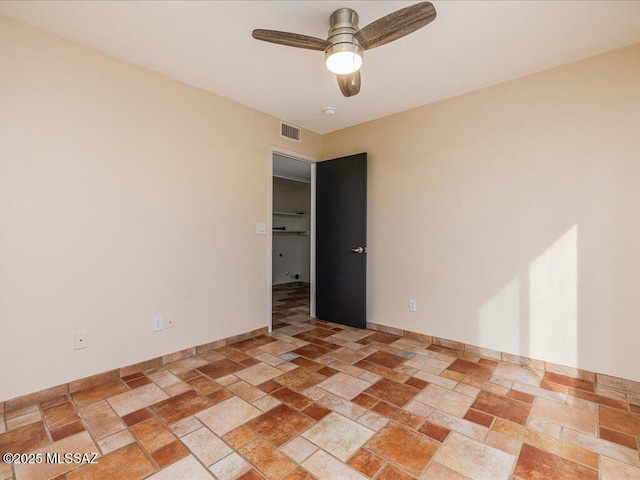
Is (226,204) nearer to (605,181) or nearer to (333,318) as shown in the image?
(333,318)

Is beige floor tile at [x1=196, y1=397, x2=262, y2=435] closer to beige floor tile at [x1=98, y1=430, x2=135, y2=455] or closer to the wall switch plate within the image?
beige floor tile at [x1=98, y1=430, x2=135, y2=455]

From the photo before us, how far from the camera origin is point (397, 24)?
→ 1.71 metres

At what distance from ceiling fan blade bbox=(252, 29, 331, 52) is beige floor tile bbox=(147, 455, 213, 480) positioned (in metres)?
2.36

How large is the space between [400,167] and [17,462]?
3.75 meters

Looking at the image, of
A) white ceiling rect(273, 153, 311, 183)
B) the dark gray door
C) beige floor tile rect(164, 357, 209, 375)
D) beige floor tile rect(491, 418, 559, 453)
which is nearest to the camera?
beige floor tile rect(491, 418, 559, 453)

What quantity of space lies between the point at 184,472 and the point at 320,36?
109 inches

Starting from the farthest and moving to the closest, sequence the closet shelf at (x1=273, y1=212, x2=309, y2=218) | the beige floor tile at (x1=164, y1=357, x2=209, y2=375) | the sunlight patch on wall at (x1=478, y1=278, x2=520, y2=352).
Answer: the closet shelf at (x1=273, y1=212, x2=309, y2=218) < the sunlight patch on wall at (x1=478, y1=278, x2=520, y2=352) < the beige floor tile at (x1=164, y1=357, x2=209, y2=375)

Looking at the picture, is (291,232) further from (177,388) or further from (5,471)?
(5,471)

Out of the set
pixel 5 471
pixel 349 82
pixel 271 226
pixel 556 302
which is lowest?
pixel 5 471

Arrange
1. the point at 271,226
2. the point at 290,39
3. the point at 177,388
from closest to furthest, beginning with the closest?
the point at 290,39 → the point at 177,388 → the point at 271,226

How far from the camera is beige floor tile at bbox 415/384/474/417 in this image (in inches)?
81.7

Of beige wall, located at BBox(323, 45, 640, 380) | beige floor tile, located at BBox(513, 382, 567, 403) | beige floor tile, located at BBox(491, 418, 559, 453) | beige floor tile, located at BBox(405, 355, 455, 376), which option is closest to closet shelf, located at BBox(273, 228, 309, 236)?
beige wall, located at BBox(323, 45, 640, 380)

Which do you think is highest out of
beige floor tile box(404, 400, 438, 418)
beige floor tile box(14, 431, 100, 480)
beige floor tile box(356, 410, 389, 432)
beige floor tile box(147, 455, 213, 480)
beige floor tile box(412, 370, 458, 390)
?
beige floor tile box(412, 370, 458, 390)

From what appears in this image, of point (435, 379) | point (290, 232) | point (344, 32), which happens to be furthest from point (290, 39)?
point (290, 232)
